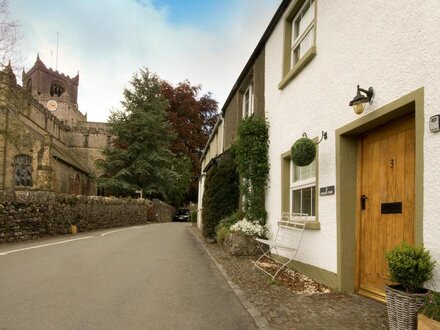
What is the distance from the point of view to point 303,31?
8539 millimetres

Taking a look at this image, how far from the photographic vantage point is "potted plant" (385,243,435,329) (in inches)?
151

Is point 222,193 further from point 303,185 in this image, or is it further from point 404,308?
point 404,308

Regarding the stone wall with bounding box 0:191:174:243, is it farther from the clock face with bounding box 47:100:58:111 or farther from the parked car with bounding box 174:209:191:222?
the clock face with bounding box 47:100:58:111

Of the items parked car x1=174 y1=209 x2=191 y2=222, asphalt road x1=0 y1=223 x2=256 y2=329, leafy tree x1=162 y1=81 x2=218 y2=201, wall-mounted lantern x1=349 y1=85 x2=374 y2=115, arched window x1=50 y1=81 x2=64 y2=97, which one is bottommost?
parked car x1=174 y1=209 x2=191 y2=222

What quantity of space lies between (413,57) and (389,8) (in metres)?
0.90

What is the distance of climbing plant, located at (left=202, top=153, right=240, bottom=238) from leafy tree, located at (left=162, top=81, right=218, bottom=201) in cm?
3276

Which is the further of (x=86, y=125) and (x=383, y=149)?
(x=86, y=125)

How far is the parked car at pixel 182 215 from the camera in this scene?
53.9 meters

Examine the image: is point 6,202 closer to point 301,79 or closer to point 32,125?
point 301,79

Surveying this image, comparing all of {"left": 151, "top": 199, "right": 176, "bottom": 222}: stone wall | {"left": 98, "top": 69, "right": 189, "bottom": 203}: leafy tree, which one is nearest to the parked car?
{"left": 151, "top": 199, "right": 176, "bottom": 222}: stone wall

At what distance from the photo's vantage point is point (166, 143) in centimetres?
4422

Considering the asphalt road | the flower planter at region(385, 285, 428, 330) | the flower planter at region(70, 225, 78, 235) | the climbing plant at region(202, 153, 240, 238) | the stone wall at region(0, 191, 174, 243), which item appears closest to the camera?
the flower planter at region(385, 285, 428, 330)

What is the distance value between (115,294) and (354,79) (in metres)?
4.62

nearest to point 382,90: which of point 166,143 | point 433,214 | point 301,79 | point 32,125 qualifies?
point 433,214
